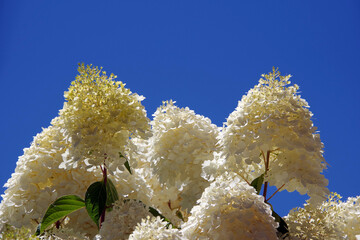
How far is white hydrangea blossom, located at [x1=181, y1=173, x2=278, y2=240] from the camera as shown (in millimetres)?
1354

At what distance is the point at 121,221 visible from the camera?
5.61ft

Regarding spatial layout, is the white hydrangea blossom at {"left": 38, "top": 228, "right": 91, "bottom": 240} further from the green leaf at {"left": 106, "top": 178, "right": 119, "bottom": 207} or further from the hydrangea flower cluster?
the green leaf at {"left": 106, "top": 178, "right": 119, "bottom": 207}

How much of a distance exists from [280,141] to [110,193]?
71 centimetres

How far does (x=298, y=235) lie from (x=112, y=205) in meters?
0.73

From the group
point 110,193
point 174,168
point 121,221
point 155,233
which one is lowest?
point 155,233

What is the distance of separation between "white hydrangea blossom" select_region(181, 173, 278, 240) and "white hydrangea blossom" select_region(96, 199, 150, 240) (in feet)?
1.11

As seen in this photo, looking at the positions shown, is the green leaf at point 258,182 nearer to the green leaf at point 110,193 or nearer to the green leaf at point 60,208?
the green leaf at point 110,193

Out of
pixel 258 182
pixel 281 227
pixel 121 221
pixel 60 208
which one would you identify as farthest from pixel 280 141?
pixel 60 208

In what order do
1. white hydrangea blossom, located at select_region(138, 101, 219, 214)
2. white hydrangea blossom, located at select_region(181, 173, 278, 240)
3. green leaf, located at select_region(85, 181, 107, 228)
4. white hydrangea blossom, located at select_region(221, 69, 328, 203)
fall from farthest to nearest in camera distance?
white hydrangea blossom, located at select_region(138, 101, 219, 214), green leaf, located at select_region(85, 181, 107, 228), white hydrangea blossom, located at select_region(221, 69, 328, 203), white hydrangea blossom, located at select_region(181, 173, 278, 240)

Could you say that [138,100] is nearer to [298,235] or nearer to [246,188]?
[246,188]

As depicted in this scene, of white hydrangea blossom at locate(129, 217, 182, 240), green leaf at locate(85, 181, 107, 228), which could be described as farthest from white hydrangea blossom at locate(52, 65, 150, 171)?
white hydrangea blossom at locate(129, 217, 182, 240)

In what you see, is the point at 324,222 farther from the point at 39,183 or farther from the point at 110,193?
the point at 39,183

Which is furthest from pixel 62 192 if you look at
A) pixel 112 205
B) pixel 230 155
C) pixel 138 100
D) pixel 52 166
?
pixel 230 155

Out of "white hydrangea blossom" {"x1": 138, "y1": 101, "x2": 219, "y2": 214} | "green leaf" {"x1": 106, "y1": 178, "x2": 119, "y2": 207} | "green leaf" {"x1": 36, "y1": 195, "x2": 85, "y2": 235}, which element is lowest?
"green leaf" {"x1": 36, "y1": 195, "x2": 85, "y2": 235}
